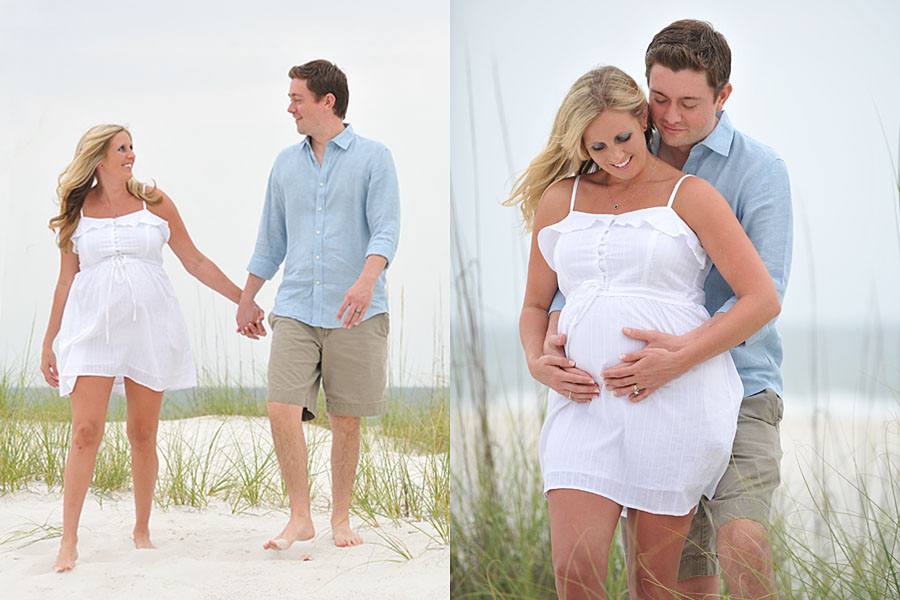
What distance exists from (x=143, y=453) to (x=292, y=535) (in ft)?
1.90

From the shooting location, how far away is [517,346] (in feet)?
Result: 9.25

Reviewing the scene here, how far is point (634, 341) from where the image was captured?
1.95 meters

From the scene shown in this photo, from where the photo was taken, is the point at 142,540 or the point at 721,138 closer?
the point at 721,138

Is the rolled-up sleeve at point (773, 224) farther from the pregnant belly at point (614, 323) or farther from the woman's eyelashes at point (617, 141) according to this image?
the woman's eyelashes at point (617, 141)

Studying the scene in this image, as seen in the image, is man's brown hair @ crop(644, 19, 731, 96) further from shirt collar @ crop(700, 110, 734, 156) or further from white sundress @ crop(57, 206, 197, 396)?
white sundress @ crop(57, 206, 197, 396)

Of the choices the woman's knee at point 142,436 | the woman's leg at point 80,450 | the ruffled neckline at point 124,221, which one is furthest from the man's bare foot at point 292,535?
the ruffled neckline at point 124,221

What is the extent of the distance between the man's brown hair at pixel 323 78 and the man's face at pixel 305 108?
0.02 metres

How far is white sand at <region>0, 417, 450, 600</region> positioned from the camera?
3.04 meters

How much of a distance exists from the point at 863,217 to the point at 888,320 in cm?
27

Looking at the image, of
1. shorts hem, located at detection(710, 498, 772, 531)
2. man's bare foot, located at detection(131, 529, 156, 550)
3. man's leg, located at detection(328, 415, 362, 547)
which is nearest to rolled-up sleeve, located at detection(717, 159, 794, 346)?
shorts hem, located at detection(710, 498, 772, 531)

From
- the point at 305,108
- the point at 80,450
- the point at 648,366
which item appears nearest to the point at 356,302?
the point at 305,108

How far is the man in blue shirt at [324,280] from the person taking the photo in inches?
122

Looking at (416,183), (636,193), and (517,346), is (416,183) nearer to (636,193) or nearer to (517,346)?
(517,346)

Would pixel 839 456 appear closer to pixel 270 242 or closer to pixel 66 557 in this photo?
pixel 270 242
